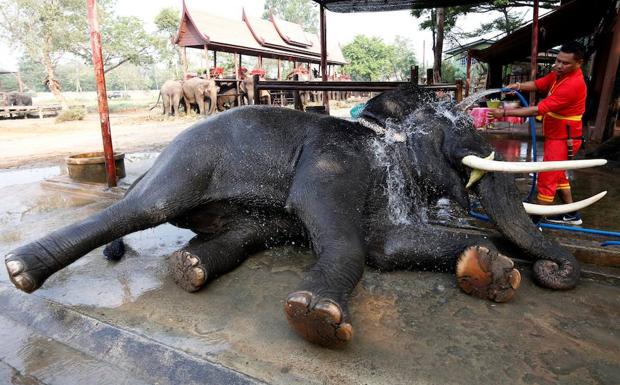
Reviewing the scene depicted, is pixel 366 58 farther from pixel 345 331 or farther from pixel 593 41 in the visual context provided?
pixel 345 331

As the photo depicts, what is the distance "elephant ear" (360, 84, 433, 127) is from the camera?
9.76 feet

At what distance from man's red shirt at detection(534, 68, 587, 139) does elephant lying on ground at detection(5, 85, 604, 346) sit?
121 centimetres

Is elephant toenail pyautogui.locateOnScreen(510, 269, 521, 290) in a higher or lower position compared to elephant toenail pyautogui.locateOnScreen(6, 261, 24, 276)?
lower

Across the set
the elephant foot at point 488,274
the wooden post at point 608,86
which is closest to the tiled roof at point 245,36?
the wooden post at point 608,86

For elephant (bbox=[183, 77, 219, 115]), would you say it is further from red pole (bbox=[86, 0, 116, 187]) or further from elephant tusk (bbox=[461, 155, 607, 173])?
elephant tusk (bbox=[461, 155, 607, 173])

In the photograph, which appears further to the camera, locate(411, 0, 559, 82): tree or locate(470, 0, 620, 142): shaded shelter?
locate(411, 0, 559, 82): tree

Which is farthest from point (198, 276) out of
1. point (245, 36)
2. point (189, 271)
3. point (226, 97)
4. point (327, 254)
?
point (245, 36)

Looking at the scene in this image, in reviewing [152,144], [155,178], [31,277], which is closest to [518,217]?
[155,178]

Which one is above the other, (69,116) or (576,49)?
(576,49)

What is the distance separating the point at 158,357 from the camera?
77.5 inches

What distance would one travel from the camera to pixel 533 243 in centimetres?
245

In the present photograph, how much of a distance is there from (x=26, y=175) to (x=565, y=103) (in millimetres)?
7672

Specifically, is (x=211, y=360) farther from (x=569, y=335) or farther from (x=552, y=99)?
(x=552, y=99)

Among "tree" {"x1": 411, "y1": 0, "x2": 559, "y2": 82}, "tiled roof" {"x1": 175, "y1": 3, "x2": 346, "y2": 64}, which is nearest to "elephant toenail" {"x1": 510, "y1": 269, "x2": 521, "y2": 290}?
"tree" {"x1": 411, "y1": 0, "x2": 559, "y2": 82}
